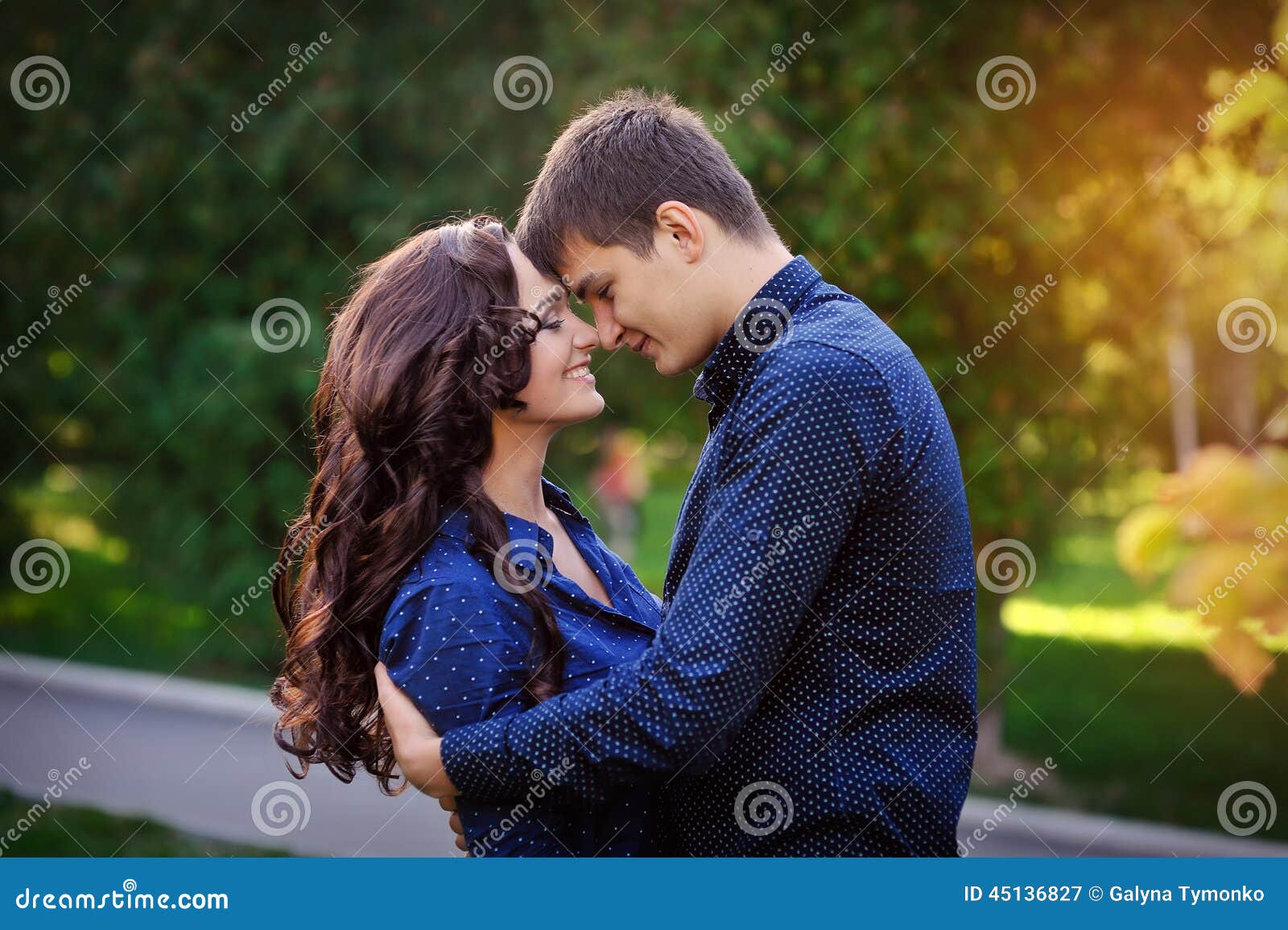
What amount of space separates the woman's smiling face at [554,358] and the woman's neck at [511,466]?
0.11ft

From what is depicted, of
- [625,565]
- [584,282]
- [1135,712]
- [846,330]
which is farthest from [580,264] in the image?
[1135,712]

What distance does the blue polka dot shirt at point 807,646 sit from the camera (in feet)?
5.51

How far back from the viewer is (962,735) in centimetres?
189

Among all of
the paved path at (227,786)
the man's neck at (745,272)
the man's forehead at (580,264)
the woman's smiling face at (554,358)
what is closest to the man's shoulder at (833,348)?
the man's neck at (745,272)

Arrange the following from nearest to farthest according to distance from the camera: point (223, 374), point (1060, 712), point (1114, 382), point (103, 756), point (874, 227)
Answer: point (874, 227) → point (1114, 382) → point (103, 756) → point (223, 374) → point (1060, 712)

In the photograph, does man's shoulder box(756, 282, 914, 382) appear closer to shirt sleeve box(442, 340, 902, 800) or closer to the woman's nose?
shirt sleeve box(442, 340, 902, 800)

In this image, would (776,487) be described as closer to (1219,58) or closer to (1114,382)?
(1219,58)

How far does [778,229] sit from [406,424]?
3.41m

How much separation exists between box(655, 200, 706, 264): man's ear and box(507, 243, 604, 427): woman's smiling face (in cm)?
31

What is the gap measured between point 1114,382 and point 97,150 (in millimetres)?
6361

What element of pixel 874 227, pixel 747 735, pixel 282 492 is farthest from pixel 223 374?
pixel 747 735

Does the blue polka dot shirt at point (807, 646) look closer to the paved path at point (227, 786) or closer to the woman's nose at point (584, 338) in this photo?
the woman's nose at point (584, 338)

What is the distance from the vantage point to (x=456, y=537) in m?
2.23

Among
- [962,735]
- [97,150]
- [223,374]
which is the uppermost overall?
[962,735]
